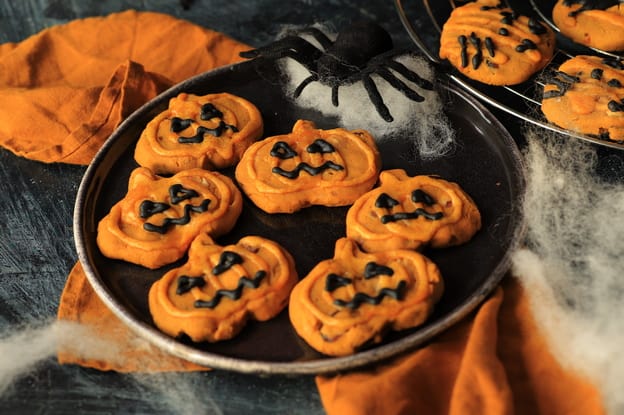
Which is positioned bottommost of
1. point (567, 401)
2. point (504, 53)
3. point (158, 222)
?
point (567, 401)

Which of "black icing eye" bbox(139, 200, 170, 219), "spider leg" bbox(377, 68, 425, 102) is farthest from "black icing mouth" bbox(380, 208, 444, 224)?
"black icing eye" bbox(139, 200, 170, 219)

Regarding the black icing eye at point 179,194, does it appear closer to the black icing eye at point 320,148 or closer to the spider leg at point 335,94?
the black icing eye at point 320,148

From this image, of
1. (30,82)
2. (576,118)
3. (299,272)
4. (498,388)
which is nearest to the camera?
(498,388)

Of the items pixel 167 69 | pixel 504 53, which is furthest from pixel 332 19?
pixel 504 53

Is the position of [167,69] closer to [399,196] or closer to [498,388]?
[399,196]

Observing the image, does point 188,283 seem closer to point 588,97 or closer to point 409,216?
point 409,216

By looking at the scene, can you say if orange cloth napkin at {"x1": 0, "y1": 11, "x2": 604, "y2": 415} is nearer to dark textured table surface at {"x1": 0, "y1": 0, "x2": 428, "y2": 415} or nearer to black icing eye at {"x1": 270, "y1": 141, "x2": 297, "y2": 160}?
dark textured table surface at {"x1": 0, "y1": 0, "x2": 428, "y2": 415}

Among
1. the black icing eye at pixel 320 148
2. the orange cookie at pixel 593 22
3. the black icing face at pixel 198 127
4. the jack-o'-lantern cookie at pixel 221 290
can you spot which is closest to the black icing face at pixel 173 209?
the jack-o'-lantern cookie at pixel 221 290

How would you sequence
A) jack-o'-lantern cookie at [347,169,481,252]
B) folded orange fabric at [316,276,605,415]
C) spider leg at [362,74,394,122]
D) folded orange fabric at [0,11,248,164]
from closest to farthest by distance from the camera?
folded orange fabric at [316,276,605,415], jack-o'-lantern cookie at [347,169,481,252], spider leg at [362,74,394,122], folded orange fabric at [0,11,248,164]
